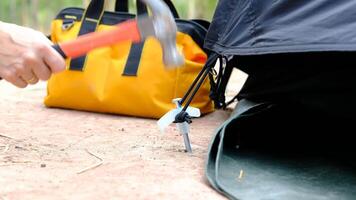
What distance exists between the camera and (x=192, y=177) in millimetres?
1253

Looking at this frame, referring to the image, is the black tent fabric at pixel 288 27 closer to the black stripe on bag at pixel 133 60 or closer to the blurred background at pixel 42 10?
the black stripe on bag at pixel 133 60

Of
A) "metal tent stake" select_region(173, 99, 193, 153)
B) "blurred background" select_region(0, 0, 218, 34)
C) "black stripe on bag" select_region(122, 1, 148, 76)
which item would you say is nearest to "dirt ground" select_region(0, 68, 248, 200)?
"metal tent stake" select_region(173, 99, 193, 153)

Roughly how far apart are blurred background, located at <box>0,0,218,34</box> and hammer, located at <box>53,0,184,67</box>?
17.8 feet

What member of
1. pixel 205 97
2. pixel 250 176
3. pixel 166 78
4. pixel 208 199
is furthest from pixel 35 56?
pixel 205 97

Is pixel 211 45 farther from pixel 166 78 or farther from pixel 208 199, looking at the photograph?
pixel 208 199

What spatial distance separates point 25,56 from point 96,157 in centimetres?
44

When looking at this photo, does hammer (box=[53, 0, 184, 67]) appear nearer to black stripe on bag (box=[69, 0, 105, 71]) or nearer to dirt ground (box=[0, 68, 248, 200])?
dirt ground (box=[0, 68, 248, 200])

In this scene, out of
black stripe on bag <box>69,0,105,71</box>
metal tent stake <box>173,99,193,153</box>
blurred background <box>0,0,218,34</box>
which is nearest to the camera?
metal tent stake <box>173,99,193,153</box>

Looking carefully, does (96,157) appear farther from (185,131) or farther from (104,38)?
(104,38)

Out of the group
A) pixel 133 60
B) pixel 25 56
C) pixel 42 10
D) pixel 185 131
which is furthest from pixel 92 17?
pixel 42 10

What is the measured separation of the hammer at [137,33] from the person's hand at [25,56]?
78 millimetres

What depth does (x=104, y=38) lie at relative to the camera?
116cm

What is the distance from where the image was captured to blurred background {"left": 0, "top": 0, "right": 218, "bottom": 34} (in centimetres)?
693

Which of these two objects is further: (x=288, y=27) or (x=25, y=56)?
(x=288, y=27)
